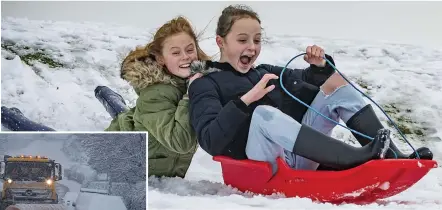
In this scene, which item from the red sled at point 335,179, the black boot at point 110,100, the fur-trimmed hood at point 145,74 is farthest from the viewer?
the black boot at point 110,100

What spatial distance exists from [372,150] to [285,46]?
0.65 meters

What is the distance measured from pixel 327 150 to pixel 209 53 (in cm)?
56

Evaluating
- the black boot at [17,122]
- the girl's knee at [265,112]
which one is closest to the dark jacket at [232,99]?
the girl's knee at [265,112]

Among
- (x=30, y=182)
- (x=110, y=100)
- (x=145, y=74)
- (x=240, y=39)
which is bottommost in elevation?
(x=30, y=182)

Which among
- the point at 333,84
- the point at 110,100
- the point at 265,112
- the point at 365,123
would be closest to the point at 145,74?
the point at 110,100

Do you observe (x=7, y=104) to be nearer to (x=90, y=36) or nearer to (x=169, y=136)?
(x=90, y=36)

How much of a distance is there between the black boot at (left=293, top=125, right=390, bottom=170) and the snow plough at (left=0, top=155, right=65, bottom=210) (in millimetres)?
675

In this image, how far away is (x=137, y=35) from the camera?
7.84 ft

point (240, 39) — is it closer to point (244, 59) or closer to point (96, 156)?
point (244, 59)

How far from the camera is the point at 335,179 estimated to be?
1.78 meters

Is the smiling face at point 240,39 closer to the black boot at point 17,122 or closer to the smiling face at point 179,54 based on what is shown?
the smiling face at point 179,54

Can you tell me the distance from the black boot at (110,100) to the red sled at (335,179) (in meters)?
0.51

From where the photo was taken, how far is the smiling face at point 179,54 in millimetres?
2119

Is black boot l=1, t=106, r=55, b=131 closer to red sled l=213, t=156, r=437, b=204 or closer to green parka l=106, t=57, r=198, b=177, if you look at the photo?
green parka l=106, t=57, r=198, b=177
